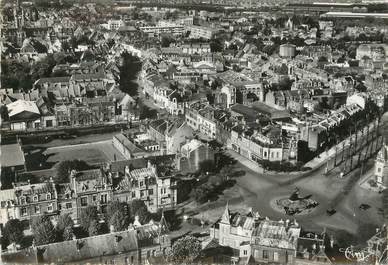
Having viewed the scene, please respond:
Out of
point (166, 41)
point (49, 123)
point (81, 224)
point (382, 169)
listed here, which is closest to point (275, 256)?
point (81, 224)

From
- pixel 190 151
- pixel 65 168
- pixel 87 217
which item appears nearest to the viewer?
pixel 87 217

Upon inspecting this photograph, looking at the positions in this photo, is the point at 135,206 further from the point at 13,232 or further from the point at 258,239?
the point at 258,239

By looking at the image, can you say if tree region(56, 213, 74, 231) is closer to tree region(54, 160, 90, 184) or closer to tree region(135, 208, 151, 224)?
tree region(135, 208, 151, 224)

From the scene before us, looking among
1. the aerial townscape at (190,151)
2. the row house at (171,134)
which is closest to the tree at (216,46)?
the aerial townscape at (190,151)

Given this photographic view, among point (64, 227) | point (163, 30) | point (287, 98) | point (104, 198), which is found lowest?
point (64, 227)

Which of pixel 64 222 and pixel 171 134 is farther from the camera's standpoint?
pixel 171 134

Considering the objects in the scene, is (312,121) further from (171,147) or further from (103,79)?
(103,79)

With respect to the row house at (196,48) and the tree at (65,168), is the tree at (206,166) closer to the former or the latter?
the tree at (65,168)

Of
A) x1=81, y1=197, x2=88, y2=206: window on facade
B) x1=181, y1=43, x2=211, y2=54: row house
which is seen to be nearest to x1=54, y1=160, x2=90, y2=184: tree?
x1=81, y1=197, x2=88, y2=206: window on facade
